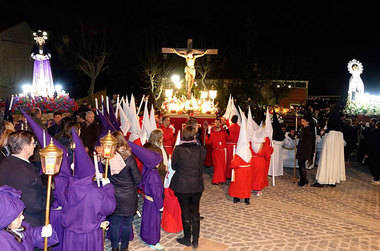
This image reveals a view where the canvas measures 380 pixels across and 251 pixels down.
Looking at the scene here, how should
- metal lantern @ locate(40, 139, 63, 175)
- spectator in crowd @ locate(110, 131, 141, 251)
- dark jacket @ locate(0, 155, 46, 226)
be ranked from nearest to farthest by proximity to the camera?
metal lantern @ locate(40, 139, 63, 175) → dark jacket @ locate(0, 155, 46, 226) → spectator in crowd @ locate(110, 131, 141, 251)

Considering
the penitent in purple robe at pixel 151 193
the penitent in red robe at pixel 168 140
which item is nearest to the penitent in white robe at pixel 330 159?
the penitent in red robe at pixel 168 140

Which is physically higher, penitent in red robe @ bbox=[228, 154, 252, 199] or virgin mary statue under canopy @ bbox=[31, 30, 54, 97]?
virgin mary statue under canopy @ bbox=[31, 30, 54, 97]

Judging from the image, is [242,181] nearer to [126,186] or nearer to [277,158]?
[277,158]

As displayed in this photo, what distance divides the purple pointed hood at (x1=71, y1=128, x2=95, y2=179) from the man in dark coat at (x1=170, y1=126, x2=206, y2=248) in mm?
1876

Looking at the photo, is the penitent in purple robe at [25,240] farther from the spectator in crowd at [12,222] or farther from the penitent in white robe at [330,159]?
the penitent in white robe at [330,159]

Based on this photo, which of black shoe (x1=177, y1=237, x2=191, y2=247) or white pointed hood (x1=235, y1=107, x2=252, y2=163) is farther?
white pointed hood (x1=235, y1=107, x2=252, y2=163)

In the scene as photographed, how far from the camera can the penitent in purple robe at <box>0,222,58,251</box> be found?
90.0 inches

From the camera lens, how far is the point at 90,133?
732 centimetres

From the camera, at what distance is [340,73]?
4088cm

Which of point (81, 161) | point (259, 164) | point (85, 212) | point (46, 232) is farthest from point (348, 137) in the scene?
point (46, 232)

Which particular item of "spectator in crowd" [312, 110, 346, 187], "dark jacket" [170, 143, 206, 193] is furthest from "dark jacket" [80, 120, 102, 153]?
"spectator in crowd" [312, 110, 346, 187]

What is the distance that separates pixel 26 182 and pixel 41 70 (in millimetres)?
16977

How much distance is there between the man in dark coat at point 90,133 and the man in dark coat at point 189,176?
278 cm

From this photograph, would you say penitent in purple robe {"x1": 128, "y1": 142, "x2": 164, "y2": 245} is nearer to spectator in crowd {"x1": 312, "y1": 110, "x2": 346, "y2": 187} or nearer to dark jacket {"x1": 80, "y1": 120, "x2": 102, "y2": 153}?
dark jacket {"x1": 80, "y1": 120, "x2": 102, "y2": 153}
